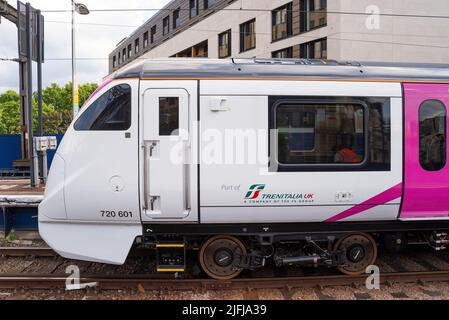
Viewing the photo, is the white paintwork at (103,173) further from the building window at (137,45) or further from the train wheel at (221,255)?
the building window at (137,45)

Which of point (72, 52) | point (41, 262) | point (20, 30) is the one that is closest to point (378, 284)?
point (41, 262)

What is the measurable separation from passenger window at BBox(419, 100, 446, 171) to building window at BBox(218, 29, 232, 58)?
2558cm

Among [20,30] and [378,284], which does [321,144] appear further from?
[20,30]

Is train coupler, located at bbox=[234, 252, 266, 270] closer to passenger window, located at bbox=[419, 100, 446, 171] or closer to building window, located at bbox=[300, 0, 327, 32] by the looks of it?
passenger window, located at bbox=[419, 100, 446, 171]

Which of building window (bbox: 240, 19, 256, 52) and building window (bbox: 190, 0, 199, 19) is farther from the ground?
building window (bbox: 190, 0, 199, 19)

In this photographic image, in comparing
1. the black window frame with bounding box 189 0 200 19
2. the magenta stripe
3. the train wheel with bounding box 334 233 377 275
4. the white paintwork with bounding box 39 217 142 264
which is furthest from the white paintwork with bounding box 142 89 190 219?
the black window frame with bounding box 189 0 200 19

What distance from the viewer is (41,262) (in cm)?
657

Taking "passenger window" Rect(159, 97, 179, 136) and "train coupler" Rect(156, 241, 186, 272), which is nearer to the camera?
"passenger window" Rect(159, 97, 179, 136)

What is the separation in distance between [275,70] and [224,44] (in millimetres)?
26500

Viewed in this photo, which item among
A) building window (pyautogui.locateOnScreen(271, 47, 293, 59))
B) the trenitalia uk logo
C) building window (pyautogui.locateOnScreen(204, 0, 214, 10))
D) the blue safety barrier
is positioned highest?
building window (pyautogui.locateOnScreen(204, 0, 214, 10))

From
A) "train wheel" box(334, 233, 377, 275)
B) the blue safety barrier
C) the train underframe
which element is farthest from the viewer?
the blue safety barrier

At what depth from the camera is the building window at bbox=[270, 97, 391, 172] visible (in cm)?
518

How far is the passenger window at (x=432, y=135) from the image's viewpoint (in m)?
5.33

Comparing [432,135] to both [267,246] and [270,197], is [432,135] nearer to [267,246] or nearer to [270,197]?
[270,197]
